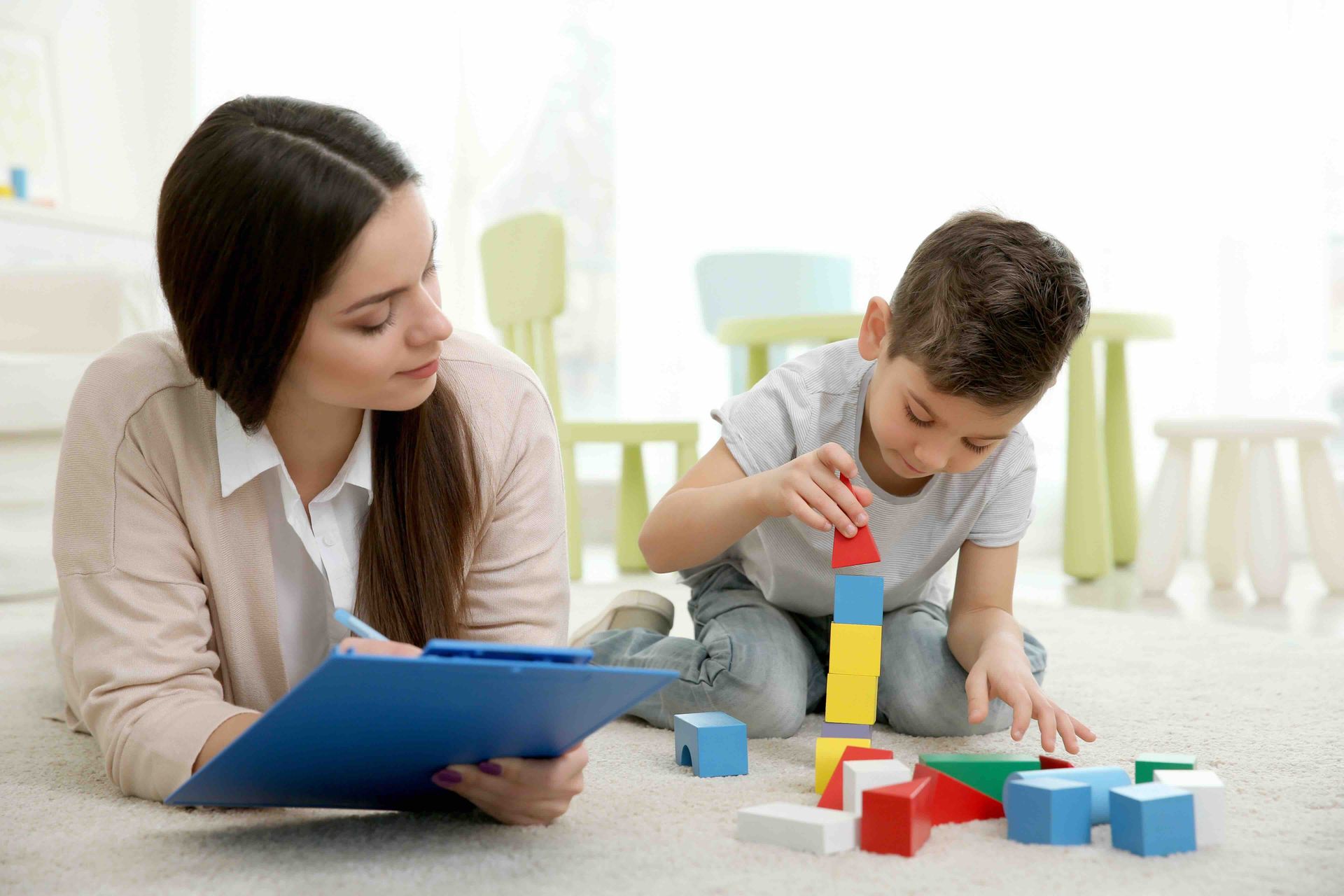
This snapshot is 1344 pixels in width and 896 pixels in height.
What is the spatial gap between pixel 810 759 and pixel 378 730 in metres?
0.59

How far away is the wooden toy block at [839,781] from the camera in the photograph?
3.17ft

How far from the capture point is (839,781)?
976 millimetres

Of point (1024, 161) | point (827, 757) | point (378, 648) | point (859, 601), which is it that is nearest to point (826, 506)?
point (859, 601)

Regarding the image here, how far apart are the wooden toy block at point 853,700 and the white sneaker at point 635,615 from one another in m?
0.50

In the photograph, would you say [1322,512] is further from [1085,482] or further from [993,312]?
[993,312]

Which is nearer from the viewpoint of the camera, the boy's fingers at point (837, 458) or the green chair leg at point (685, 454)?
the boy's fingers at point (837, 458)

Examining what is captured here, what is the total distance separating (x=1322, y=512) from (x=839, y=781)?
199 cm

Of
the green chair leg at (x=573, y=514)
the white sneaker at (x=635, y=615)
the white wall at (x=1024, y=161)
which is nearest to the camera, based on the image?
the white sneaker at (x=635, y=615)

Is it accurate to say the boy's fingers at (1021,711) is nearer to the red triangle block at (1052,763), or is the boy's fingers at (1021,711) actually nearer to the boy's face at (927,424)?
the red triangle block at (1052,763)

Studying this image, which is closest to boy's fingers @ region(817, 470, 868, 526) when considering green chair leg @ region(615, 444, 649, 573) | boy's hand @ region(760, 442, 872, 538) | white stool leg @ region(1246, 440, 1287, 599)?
boy's hand @ region(760, 442, 872, 538)

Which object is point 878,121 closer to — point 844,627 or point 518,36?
point 518,36

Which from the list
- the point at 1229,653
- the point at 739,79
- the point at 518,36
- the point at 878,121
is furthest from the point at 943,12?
the point at 1229,653

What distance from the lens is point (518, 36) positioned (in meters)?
3.94

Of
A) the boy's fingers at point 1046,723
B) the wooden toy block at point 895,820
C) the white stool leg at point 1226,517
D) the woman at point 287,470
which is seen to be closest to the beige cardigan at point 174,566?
the woman at point 287,470
